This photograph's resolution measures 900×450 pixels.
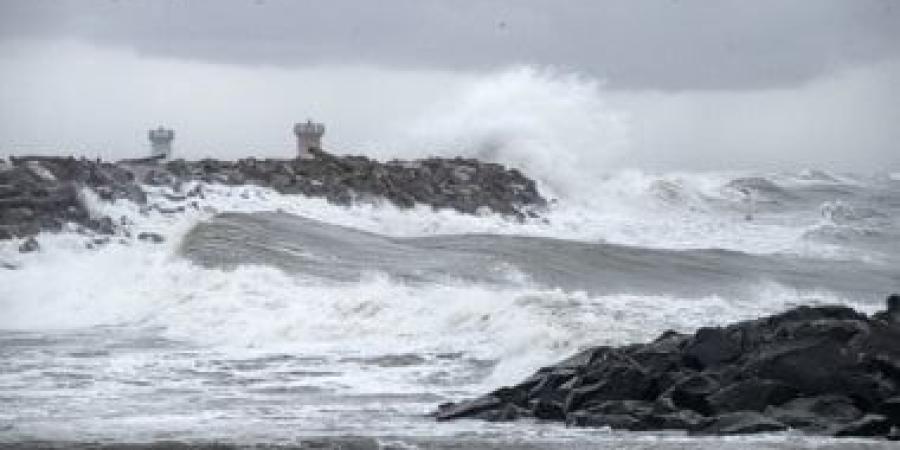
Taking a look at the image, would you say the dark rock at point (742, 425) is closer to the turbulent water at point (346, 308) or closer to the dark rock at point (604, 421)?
the turbulent water at point (346, 308)

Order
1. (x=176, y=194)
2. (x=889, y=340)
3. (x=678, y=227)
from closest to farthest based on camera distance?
(x=889, y=340), (x=176, y=194), (x=678, y=227)

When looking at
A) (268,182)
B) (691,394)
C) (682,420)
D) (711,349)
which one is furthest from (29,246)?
(682,420)

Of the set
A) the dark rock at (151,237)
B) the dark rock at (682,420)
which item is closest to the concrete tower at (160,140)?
the dark rock at (151,237)

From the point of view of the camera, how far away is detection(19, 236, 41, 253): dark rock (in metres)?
20.4

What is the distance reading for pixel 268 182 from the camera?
28.7 m

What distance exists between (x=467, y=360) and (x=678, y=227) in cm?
2305

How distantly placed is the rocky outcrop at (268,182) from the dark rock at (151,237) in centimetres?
61

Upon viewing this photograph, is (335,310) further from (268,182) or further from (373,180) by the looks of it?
(373,180)

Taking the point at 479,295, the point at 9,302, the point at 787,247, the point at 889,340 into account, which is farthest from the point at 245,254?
the point at 787,247

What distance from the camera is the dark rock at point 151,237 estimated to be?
21875 millimetres

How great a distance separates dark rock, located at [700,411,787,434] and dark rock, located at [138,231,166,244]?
14.8m

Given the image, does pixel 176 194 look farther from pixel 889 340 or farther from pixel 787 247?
pixel 889 340

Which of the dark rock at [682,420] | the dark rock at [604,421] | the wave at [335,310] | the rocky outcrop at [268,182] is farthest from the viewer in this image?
the rocky outcrop at [268,182]

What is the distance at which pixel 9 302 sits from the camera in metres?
18.0
